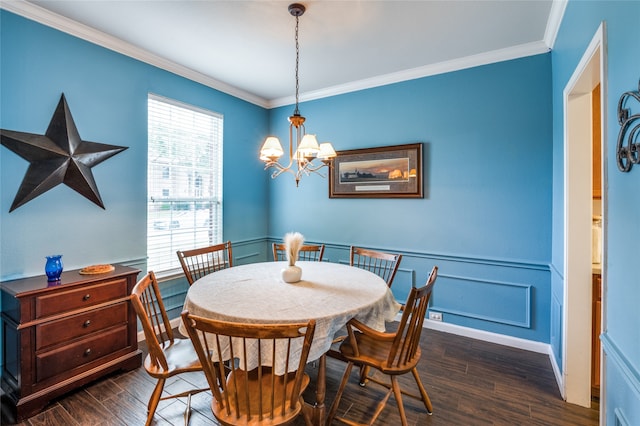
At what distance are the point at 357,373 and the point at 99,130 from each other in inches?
120

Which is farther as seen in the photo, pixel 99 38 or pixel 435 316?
pixel 435 316

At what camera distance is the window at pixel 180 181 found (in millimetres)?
3172

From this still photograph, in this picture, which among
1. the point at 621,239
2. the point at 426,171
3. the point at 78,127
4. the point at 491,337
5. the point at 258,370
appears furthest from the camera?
the point at 426,171

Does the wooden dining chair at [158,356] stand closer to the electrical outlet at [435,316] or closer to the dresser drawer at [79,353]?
the dresser drawer at [79,353]

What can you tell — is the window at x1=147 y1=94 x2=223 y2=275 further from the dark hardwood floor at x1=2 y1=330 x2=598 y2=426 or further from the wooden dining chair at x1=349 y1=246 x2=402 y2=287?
the wooden dining chair at x1=349 y1=246 x2=402 y2=287

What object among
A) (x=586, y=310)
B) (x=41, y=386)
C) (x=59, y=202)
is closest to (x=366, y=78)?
(x=586, y=310)

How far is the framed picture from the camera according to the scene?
3.42 m

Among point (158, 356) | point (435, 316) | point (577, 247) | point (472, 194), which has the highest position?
point (472, 194)

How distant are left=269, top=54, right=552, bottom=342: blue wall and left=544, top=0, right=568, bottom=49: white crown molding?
21cm

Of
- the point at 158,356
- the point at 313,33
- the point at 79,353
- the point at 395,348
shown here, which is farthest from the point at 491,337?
the point at 79,353

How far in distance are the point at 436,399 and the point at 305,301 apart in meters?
1.27

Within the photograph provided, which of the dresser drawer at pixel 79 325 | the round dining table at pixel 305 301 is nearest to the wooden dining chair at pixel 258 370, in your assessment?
the round dining table at pixel 305 301

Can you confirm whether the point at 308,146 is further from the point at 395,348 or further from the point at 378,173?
the point at 378,173

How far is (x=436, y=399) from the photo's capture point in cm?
218
